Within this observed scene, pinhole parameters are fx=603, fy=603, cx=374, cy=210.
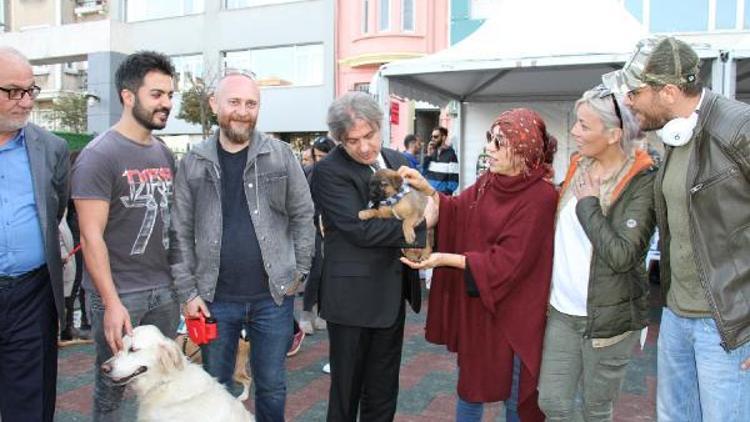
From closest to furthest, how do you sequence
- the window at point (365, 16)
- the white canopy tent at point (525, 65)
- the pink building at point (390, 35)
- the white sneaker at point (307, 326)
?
the white sneaker at point (307, 326), the white canopy tent at point (525, 65), the pink building at point (390, 35), the window at point (365, 16)

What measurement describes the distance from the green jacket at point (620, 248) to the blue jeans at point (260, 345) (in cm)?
155

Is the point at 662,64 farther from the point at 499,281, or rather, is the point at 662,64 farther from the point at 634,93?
the point at 499,281

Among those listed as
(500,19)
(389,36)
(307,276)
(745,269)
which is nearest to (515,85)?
(500,19)

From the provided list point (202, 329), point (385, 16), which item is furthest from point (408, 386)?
point (385, 16)

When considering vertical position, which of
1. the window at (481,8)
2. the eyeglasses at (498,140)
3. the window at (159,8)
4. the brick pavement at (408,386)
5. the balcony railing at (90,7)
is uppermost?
the balcony railing at (90,7)

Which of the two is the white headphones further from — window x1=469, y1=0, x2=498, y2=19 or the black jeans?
window x1=469, y1=0, x2=498, y2=19

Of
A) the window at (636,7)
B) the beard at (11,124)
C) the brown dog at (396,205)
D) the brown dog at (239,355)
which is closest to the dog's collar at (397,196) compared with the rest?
the brown dog at (396,205)

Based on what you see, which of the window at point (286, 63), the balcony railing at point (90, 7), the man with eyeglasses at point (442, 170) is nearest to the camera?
the man with eyeglasses at point (442, 170)

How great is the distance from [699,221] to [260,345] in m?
2.18

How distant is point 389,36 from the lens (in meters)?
22.3

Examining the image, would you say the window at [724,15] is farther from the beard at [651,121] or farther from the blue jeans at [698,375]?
the blue jeans at [698,375]

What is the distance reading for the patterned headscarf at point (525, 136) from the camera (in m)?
2.82

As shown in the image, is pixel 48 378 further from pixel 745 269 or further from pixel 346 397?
pixel 745 269

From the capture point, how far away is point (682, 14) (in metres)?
16.2
